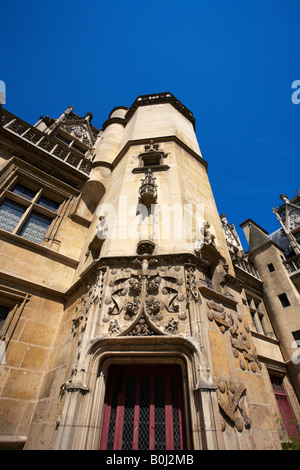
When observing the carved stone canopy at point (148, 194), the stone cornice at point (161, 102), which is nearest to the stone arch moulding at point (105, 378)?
the carved stone canopy at point (148, 194)

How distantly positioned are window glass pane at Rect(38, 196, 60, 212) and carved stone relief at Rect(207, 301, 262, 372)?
654 cm

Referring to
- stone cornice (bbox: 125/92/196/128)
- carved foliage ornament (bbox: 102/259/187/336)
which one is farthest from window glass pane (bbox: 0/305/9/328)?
stone cornice (bbox: 125/92/196/128)

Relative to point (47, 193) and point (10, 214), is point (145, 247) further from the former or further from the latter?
point (47, 193)

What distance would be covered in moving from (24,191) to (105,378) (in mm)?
6844

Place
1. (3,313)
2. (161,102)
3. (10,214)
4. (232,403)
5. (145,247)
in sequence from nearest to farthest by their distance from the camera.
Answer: (232,403), (145,247), (3,313), (10,214), (161,102)

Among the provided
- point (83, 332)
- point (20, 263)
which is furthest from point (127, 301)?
point (20, 263)

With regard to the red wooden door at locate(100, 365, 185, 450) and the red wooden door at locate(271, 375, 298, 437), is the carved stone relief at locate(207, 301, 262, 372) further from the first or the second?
the red wooden door at locate(271, 375, 298, 437)

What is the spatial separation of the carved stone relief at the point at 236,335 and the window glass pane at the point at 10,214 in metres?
6.13

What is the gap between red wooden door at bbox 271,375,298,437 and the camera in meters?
8.14

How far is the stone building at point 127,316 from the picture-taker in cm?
356

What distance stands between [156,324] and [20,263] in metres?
4.24

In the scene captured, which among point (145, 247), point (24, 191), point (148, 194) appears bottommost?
point (145, 247)

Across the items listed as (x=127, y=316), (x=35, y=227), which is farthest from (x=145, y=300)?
(x=35, y=227)

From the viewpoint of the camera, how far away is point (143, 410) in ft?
12.3
